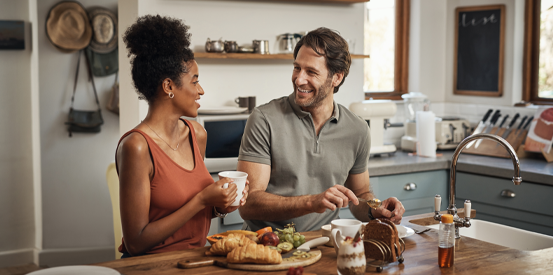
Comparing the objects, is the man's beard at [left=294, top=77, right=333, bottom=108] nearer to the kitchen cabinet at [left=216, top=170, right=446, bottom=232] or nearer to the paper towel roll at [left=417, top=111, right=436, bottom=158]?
the kitchen cabinet at [left=216, top=170, right=446, bottom=232]

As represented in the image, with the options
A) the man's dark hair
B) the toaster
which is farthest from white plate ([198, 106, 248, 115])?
the toaster

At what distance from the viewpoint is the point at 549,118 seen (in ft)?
11.7

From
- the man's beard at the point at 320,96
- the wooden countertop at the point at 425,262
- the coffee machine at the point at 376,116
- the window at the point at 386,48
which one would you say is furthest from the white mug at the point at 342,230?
the window at the point at 386,48

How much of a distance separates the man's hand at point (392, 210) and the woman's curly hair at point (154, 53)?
85 centimetres

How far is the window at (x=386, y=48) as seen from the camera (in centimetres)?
441

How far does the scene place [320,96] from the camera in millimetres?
2215

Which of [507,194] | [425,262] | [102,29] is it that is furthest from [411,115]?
[425,262]

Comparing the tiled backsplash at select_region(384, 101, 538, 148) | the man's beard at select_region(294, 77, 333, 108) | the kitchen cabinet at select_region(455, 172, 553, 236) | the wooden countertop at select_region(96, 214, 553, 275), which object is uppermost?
the man's beard at select_region(294, 77, 333, 108)

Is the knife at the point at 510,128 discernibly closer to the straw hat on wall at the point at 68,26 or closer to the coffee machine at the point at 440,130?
the coffee machine at the point at 440,130

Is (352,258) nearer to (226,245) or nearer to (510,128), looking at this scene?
(226,245)

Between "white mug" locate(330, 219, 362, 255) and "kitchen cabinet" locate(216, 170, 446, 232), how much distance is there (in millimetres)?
1718

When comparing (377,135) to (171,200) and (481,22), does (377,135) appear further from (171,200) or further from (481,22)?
(171,200)

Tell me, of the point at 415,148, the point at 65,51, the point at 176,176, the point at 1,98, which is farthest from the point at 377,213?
the point at 65,51

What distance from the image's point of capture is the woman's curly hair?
182cm
